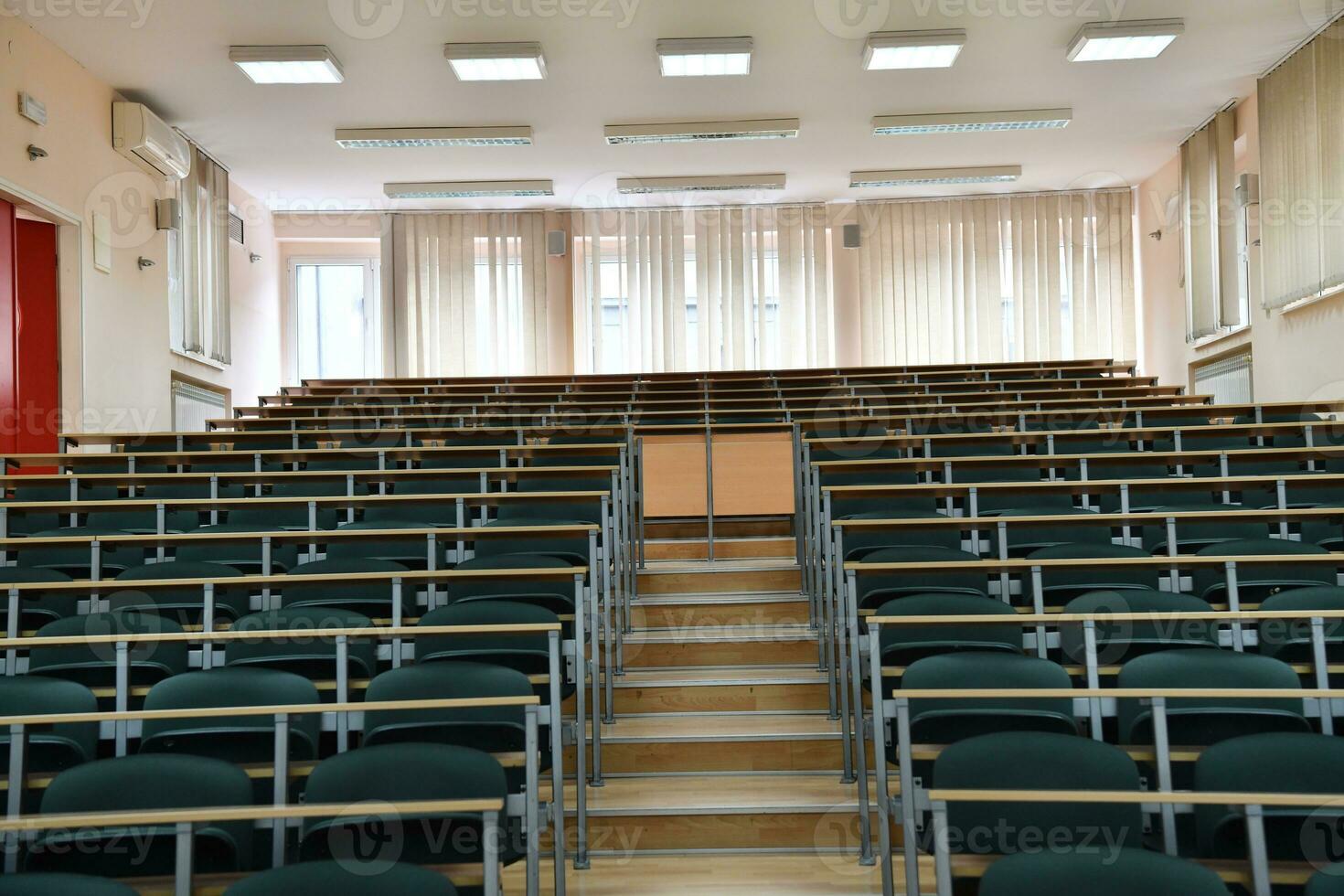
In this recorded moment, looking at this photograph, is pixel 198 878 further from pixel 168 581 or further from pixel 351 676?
pixel 168 581

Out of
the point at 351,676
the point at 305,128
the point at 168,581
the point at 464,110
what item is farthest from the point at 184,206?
the point at 351,676

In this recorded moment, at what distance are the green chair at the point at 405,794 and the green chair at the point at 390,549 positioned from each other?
160cm

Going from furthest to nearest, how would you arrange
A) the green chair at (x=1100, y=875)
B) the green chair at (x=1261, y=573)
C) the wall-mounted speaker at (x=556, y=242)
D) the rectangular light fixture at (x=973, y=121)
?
the wall-mounted speaker at (x=556, y=242) → the rectangular light fixture at (x=973, y=121) → the green chair at (x=1261, y=573) → the green chair at (x=1100, y=875)

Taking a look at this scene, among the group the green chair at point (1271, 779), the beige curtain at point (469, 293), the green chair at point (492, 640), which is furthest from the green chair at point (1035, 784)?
the beige curtain at point (469, 293)

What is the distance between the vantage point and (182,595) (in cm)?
373

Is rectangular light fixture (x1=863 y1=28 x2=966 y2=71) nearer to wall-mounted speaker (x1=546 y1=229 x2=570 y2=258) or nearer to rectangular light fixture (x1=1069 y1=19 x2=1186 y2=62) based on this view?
rectangular light fixture (x1=1069 y1=19 x2=1186 y2=62)

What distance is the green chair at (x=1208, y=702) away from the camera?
9.14ft

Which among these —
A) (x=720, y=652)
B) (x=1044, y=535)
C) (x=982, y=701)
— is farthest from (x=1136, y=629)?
(x=720, y=652)

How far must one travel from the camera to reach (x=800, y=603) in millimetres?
4621

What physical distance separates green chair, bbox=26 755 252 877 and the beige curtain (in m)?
7.89

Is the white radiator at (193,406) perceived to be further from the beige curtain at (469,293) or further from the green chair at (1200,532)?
the green chair at (1200,532)

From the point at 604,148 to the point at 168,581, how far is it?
5963 millimetres

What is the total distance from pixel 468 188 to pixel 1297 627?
7.50m

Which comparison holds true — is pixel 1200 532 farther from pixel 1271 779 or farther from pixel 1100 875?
pixel 1100 875
